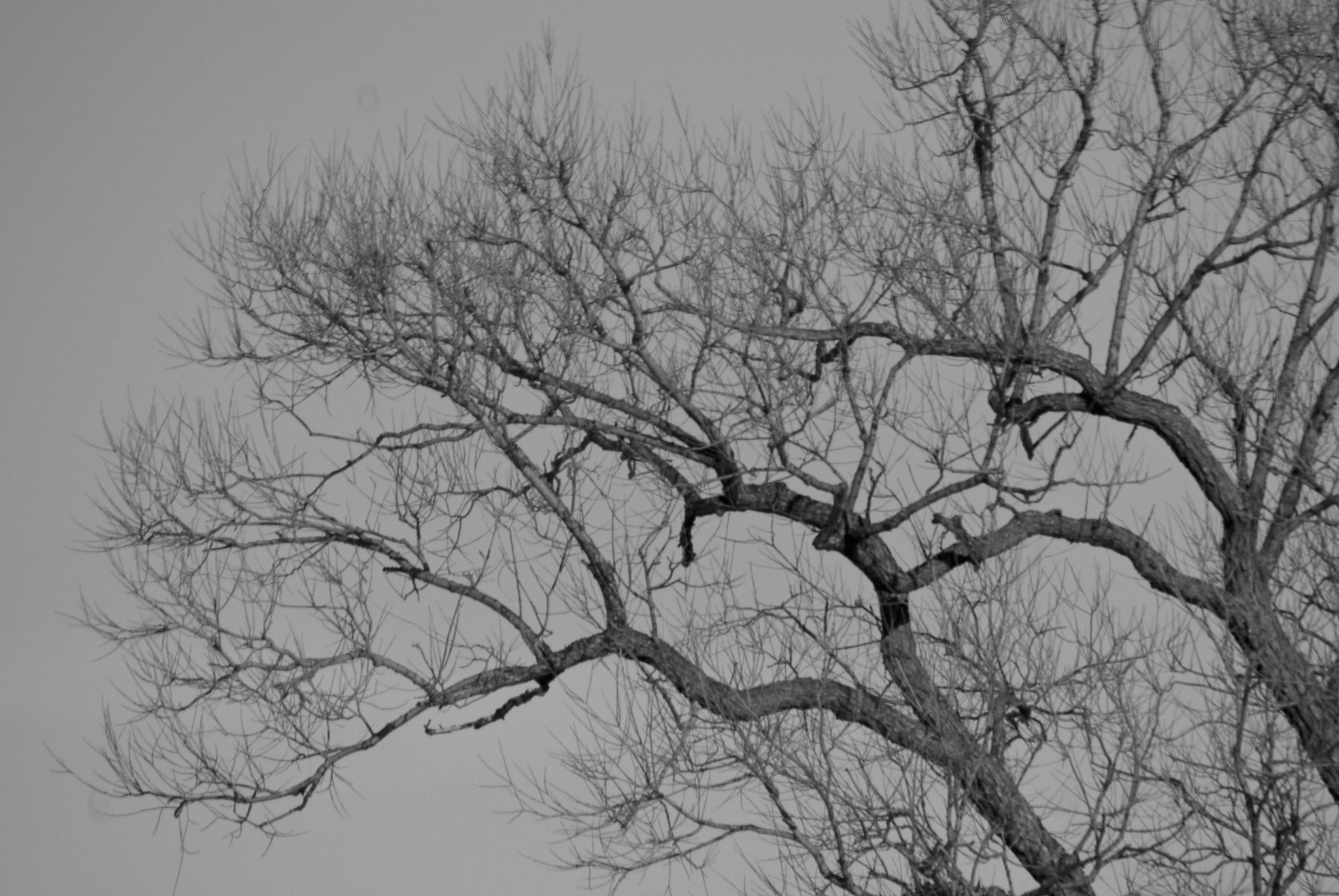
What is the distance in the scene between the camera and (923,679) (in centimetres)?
899

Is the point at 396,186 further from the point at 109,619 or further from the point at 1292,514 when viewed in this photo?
the point at 1292,514

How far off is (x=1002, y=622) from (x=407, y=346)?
153 inches

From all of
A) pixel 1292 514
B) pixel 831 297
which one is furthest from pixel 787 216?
pixel 1292 514

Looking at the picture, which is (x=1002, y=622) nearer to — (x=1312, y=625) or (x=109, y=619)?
(x=1312, y=625)

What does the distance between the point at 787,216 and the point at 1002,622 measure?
300 centimetres

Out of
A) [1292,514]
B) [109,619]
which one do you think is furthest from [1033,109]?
[109,619]

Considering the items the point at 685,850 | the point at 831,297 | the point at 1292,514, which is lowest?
the point at 685,850

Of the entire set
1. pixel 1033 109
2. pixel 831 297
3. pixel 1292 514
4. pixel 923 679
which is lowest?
pixel 923 679

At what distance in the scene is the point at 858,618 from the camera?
9438mm

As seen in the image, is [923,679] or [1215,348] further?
[1215,348]

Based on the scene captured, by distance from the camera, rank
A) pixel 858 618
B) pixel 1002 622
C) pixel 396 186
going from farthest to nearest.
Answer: pixel 396 186
pixel 858 618
pixel 1002 622

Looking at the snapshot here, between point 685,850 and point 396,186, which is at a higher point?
point 396,186

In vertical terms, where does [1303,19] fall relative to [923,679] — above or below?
above

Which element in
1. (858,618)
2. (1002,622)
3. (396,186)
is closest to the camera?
(1002,622)
